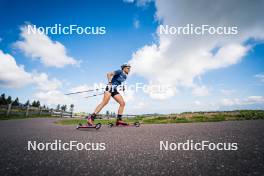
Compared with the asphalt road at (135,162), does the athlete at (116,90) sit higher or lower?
higher

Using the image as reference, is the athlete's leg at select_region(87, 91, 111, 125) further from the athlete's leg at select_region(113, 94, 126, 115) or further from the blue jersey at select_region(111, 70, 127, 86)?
the blue jersey at select_region(111, 70, 127, 86)

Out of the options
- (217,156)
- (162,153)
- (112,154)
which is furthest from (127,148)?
(217,156)

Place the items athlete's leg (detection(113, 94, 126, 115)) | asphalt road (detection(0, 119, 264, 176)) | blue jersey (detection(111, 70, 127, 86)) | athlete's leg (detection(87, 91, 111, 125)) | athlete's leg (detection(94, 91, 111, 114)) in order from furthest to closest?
blue jersey (detection(111, 70, 127, 86))
athlete's leg (detection(113, 94, 126, 115))
athlete's leg (detection(94, 91, 111, 114))
athlete's leg (detection(87, 91, 111, 125))
asphalt road (detection(0, 119, 264, 176))

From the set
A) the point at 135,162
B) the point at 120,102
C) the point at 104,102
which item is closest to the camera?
the point at 135,162

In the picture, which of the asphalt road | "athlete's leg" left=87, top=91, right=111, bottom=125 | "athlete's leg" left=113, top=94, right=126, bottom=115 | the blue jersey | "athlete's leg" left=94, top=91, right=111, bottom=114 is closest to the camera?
the asphalt road

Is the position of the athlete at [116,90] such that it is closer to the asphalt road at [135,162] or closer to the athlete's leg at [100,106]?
the athlete's leg at [100,106]

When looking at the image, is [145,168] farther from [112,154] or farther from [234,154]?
[234,154]

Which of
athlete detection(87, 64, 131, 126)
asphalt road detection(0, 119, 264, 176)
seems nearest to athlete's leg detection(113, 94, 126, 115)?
athlete detection(87, 64, 131, 126)

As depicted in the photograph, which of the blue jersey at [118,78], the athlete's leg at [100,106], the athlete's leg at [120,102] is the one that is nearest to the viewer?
the athlete's leg at [100,106]

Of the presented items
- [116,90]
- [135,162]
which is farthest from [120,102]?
[135,162]

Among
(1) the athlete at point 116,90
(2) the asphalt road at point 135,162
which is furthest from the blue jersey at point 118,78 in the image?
(2) the asphalt road at point 135,162

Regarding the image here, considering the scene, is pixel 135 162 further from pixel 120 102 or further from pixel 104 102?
pixel 120 102

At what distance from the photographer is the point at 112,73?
7.93 m

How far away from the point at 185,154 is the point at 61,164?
6.24 ft
